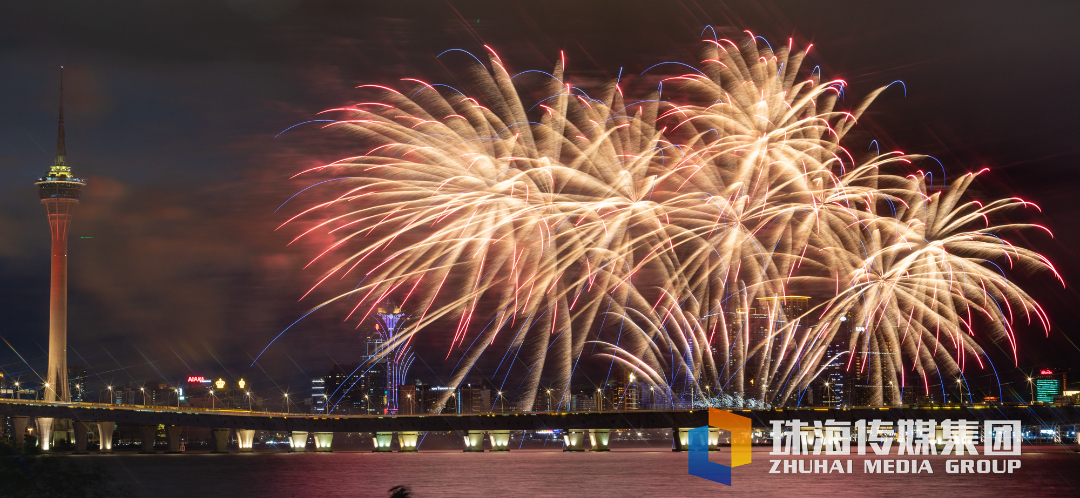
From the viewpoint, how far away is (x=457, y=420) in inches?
6161

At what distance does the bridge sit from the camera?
136 meters

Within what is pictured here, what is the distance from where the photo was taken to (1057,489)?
7406cm

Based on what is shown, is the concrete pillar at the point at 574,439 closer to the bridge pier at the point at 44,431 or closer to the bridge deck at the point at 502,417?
the bridge deck at the point at 502,417

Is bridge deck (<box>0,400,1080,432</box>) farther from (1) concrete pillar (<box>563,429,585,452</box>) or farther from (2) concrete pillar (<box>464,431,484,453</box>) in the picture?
(1) concrete pillar (<box>563,429,585,452</box>)

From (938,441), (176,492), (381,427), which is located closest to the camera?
(176,492)

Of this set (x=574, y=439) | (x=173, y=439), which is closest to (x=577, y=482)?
(x=574, y=439)

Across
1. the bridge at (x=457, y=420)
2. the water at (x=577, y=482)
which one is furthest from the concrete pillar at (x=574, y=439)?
the water at (x=577, y=482)

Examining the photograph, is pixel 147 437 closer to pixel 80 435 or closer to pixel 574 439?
pixel 80 435

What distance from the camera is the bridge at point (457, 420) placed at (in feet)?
445

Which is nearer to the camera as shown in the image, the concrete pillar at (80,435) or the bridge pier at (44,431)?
the concrete pillar at (80,435)

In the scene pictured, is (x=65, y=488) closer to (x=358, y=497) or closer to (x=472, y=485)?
(x=358, y=497)

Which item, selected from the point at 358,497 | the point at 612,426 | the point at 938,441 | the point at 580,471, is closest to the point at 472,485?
→ the point at 358,497

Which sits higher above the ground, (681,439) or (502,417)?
(502,417)

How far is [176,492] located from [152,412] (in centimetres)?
9690
